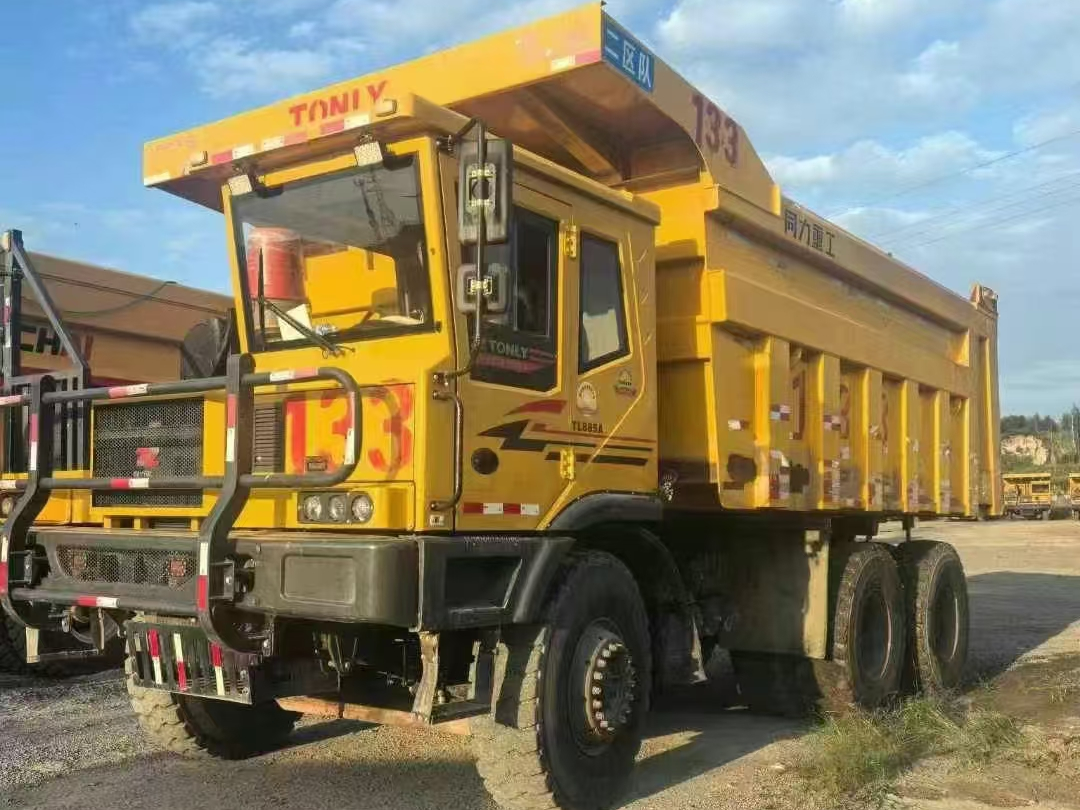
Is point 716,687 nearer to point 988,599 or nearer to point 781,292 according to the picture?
point 781,292

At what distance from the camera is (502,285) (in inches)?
167

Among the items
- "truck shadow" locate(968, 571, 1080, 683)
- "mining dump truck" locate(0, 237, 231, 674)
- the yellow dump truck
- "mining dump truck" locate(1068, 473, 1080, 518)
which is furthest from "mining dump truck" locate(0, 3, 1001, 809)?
"mining dump truck" locate(1068, 473, 1080, 518)

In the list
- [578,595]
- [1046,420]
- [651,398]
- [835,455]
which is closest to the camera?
[578,595]

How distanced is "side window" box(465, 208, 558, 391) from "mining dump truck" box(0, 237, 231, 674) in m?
2.03

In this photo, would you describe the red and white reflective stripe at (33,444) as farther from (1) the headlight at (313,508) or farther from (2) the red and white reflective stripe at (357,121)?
(2) the red and white reflective stripe at (357,121)

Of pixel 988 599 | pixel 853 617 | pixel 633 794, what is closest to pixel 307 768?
pixel 633 794

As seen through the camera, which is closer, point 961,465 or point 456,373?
point 456,373

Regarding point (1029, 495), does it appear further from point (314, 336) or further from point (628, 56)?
point (314, 336)

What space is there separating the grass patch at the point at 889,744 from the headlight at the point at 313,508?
2.88m

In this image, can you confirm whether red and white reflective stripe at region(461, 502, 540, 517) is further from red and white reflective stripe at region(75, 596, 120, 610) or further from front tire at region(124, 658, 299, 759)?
front tire at region(124, 658, 299, 759)

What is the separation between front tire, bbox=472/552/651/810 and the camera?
14.9ft

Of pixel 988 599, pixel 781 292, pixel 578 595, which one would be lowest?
pixel 988 599

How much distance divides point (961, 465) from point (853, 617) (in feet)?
11.3

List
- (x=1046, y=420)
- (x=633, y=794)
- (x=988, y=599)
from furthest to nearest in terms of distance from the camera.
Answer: (x=1046, y=420), (x=988, y=599), (x=633, y=794)
